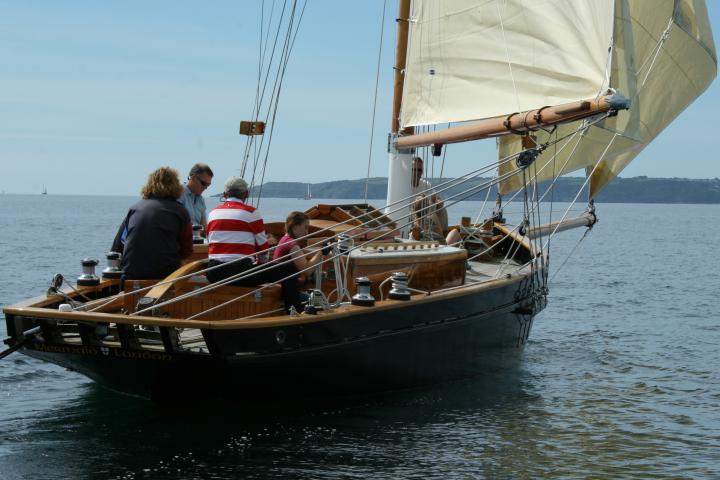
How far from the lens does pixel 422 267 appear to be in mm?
10664

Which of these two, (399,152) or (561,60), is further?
(399,152)

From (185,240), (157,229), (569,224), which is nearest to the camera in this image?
(157,229)

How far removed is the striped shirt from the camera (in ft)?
30.6

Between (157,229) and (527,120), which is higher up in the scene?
(527,120)

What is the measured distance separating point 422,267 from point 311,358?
1.96 metres

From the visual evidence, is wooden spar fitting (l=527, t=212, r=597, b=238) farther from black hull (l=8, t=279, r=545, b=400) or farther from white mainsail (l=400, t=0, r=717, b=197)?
black hull (l=8, t=279, r=545, b=400)

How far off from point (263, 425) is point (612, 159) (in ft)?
27.4

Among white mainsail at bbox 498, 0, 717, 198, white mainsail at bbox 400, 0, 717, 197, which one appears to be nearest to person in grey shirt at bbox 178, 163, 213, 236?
white mainsail at bbox 400, 0, 717, 197

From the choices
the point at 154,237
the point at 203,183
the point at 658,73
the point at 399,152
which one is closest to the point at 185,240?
the point at 154,237

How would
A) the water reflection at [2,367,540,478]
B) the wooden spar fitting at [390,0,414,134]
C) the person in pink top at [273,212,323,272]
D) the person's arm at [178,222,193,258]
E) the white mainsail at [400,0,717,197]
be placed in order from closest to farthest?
the water reflection at [2,367,540,478] < the person in pink top at [273,212,323,272] < the person's arm at [178,222,193,258] < the white mainsail at [400,0,717,197] < the wooden spar fitting at [390,0,414,134]

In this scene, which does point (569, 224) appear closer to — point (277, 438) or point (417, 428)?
point (417, 428)

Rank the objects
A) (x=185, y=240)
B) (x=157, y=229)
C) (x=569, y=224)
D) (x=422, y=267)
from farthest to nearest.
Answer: (x=569, y=224)
(x=422, y=267)
(x=185, y=240)
(x=157, y=229)

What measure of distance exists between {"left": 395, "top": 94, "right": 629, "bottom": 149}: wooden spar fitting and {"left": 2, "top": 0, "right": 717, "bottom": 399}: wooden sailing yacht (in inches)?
0.8

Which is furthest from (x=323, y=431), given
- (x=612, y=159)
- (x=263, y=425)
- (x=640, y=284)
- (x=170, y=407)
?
(x=640, y=284)
